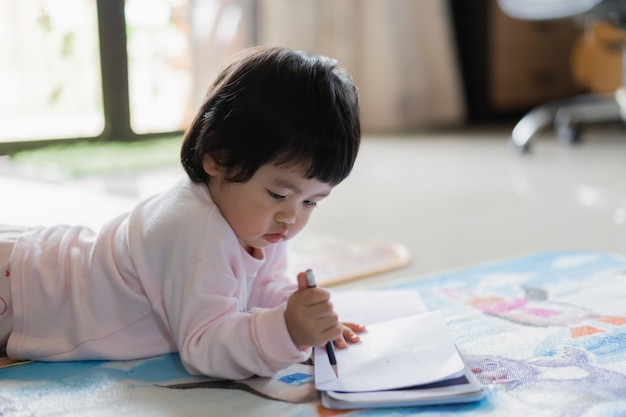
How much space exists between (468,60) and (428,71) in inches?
13.6

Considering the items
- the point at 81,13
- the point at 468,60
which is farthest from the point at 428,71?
the point at 81,13

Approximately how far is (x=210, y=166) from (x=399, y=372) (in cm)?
30

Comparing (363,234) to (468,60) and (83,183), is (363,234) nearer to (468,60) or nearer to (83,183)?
(83,183)

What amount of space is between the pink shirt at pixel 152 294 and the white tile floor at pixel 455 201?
0.47 m

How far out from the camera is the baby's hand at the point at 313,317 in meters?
0.75

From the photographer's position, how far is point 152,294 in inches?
33.5

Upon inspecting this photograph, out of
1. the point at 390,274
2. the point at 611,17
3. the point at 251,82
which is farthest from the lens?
the point at 611,17

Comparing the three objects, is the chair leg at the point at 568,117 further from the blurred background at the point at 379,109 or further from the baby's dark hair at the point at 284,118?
the baby's dark hair at the point at 284,118

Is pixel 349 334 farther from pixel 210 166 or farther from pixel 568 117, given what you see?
pixel 568 117

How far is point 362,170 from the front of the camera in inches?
93.7

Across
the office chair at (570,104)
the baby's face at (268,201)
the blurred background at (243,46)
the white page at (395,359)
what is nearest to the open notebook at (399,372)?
the white page at (395,359)

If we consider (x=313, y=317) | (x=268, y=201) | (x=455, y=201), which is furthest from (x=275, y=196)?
(x=455, y=201)

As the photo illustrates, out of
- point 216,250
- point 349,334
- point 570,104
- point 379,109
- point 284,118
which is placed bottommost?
point 379,109

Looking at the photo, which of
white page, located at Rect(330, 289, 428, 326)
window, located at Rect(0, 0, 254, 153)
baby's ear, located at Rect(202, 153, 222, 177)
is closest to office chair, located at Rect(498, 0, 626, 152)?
window, located at Rect(0, 0, 254, 153)
